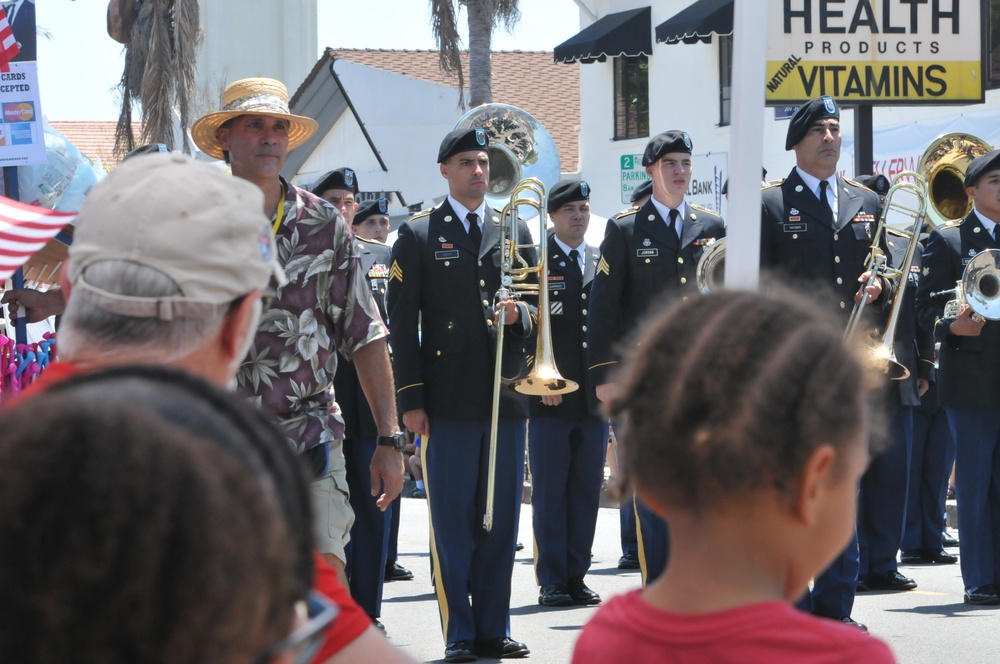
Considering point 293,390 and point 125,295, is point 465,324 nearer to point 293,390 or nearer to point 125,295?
point 293,390

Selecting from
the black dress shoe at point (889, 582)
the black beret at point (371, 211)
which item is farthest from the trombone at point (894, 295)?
the black beret at point (371, 211)

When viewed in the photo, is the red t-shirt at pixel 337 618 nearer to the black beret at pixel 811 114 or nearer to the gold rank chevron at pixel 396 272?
the gold rank chevron at pixel 396 272

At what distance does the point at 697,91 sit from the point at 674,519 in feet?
76.4

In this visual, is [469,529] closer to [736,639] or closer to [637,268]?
[637,268]

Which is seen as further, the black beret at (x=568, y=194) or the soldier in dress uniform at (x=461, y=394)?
the black beret at (x=568, y=194)

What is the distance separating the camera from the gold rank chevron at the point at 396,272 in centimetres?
666

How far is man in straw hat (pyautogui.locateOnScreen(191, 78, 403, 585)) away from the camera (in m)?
4.43

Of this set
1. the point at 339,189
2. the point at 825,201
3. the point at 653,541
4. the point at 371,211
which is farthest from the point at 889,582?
the point at 371,211

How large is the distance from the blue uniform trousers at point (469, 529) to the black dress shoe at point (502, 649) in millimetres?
31

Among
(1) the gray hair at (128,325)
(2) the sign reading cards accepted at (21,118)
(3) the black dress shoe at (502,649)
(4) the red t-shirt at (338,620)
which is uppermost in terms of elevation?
(2) the sign reading cards accepted at (21,118)

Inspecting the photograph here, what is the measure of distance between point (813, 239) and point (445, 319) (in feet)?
5.56

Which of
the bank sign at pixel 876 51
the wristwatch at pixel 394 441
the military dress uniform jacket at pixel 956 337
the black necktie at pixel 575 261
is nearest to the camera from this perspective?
the wristwatch at pixel 394 441

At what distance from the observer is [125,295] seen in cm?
202

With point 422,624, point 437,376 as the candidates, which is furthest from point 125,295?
point 422,624
